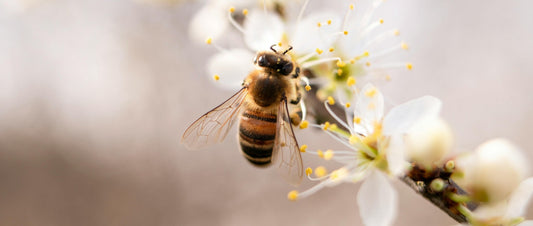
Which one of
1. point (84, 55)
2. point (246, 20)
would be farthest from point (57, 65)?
point (246, 20)

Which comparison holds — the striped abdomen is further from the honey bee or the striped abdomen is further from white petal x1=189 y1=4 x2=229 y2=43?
Result: white petal x1=189 y1=4 x2=229 y2=43

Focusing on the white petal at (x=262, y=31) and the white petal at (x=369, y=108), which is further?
the white petal at (x=262, y=31)

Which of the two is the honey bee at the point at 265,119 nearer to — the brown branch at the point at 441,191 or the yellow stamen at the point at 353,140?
the yellow stamen at the point at 353,140

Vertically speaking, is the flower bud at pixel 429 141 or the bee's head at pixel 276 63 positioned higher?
the bee's head at pixel 276 63

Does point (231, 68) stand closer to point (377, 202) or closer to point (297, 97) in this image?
point (297, 97)

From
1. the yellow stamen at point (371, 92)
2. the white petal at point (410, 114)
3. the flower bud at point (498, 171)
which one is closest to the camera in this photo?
the flower bud at point (498, 171)

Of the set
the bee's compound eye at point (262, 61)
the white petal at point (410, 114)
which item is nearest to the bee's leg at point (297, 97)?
the bee's compound eye at point (262, 61)

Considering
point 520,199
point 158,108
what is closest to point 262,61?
point 520,199
